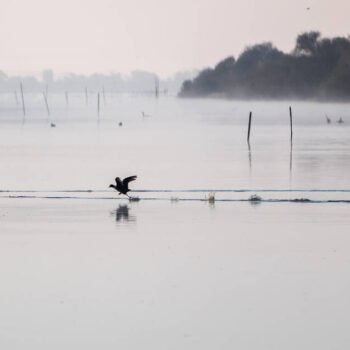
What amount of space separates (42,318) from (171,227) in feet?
35.5

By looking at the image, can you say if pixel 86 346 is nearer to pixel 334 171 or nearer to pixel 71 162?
pixel 334 171

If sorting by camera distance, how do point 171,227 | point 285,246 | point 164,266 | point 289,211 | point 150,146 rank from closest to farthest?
point 164,266 < point 285,246 < point 171,227 < point 289,211 < point 150,146

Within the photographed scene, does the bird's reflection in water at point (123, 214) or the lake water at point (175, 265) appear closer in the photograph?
the lake water at point (175, 265)

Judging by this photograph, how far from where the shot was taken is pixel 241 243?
23406 millimetres

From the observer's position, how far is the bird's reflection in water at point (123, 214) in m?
28.3

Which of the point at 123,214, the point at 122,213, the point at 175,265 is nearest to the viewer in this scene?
the point at 175,265

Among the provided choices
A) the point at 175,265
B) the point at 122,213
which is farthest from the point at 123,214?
the point at 175,265

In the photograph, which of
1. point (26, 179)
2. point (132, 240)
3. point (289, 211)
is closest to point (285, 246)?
point (132, 240)

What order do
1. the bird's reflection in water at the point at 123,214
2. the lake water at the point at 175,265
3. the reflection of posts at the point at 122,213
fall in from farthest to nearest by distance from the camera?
the reflection of posts at the point at 122,213, the bird's reflection in water at the point at 123,214, the lake water at the point at 175,265

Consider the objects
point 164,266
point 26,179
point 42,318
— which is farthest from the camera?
point 26,179

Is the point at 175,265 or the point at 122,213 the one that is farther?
the point at 122,213

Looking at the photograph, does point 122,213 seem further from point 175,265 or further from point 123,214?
point 175,265

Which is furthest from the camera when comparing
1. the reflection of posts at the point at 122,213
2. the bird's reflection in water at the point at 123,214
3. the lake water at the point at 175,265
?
the reflection of posts at the point at 122,213

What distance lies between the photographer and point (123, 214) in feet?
97.0
